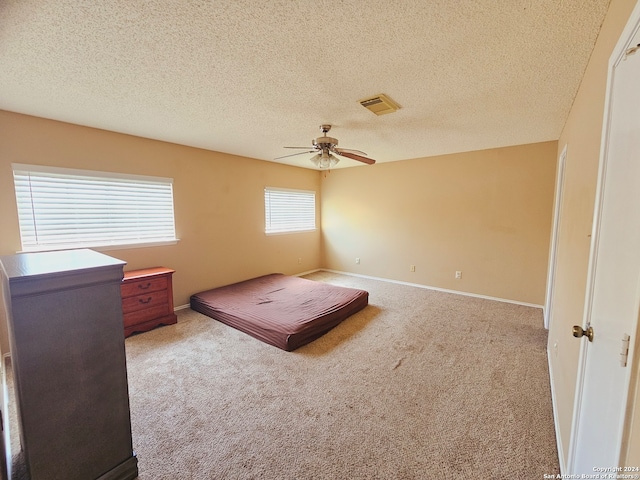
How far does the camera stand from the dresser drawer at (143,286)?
2.90 meters

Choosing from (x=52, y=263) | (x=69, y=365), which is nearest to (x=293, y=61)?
(x=52, y=263)

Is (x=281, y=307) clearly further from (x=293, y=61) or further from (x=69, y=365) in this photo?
(x=293, y=61)

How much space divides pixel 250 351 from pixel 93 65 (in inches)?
101

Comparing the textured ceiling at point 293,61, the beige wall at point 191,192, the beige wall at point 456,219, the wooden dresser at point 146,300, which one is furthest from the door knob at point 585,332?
the beige wall at point 191,192

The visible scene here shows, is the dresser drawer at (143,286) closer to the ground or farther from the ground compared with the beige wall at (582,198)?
closer to the ground

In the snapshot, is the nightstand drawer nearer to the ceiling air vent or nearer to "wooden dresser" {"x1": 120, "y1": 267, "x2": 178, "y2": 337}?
"wooden dresser" {"x1": 120, "y1": 267, "x2": 178, "y2": 337}

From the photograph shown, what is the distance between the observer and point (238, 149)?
3977mm

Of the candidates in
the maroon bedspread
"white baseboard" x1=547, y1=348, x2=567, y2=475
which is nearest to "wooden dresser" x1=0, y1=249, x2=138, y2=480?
the maroon bedspread

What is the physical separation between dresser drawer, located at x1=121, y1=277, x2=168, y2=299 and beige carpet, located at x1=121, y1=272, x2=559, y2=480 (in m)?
0.49

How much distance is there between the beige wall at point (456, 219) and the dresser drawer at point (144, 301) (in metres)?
3.62

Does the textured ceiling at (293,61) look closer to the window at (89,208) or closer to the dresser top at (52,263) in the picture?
the window at (89,208)

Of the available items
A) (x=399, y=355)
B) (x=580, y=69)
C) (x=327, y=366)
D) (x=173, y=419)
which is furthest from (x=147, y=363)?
(x=580, y=69)

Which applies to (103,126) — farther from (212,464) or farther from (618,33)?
(618,33)

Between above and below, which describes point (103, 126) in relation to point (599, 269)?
above
